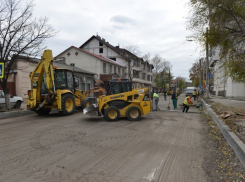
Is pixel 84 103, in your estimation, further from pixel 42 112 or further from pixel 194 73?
pixel 194 73

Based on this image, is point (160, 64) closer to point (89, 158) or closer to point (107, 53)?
point (107, 53)

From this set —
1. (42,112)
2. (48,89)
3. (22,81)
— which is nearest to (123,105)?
(48,89)

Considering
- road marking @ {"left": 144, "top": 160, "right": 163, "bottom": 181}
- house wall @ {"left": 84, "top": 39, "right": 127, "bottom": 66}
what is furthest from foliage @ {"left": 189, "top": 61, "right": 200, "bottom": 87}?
road marking @ {"left": 144, "top": 160, "right": 163, "bottom": 181}

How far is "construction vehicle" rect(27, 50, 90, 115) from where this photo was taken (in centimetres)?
1164

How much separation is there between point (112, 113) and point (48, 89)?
12.4 feet

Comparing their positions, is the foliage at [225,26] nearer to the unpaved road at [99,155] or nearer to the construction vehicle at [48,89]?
the unpaved road at [99,155]

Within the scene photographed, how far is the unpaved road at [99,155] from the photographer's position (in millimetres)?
4262

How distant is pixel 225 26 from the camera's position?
8.54 metres

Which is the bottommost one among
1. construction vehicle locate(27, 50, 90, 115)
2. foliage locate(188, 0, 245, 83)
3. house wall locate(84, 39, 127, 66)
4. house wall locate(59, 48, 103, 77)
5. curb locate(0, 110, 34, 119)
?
curb locate(0, 110, 34, 119)

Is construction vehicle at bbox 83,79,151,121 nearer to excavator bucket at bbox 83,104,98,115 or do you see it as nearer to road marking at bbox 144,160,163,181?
excavator bucket at bbox 83,104,98,115

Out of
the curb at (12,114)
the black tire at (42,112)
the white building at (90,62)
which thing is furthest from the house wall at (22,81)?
the white building at (90,62)

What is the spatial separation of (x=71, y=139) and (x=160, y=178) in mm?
3714

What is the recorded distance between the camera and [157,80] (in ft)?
232

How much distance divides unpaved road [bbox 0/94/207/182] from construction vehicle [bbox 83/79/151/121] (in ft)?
7.47
